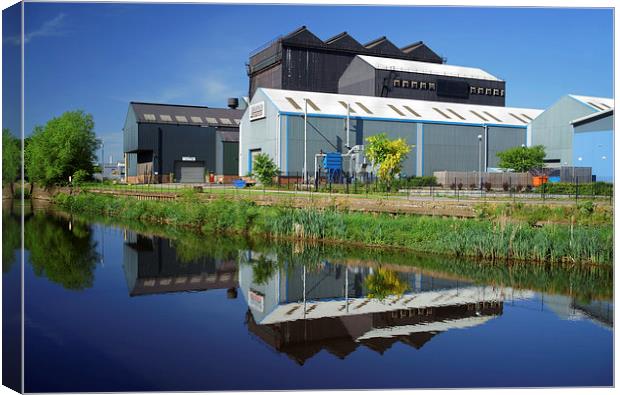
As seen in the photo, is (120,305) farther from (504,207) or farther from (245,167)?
(245,167)

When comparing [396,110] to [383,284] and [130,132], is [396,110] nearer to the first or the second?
[130,132]

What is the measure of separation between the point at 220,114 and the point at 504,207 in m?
44.3

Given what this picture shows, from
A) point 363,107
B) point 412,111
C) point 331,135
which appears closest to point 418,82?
point 412,111

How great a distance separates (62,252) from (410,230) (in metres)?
11.9

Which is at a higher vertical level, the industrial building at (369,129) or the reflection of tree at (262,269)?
the industrial building at (369,129)

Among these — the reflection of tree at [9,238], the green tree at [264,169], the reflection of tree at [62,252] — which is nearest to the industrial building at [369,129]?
the green tree at [264,169]

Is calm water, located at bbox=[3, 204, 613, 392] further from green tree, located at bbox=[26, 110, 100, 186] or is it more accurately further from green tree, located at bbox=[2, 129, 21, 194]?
green tree, located at bbox=[26, 110, 100, 186]

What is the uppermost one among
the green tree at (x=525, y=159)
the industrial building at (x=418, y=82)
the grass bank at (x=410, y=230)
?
the industrial building at (x=418, y=82)

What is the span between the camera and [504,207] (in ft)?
68.8

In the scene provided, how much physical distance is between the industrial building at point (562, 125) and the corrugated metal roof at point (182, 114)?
91.2 ft

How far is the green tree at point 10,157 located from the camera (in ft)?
19.6

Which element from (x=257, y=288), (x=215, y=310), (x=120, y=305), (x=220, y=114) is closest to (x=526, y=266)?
(x=257, y=288)

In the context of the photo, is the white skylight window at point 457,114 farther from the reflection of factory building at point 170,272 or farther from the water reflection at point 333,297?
the reflection of factory building at point 170,272

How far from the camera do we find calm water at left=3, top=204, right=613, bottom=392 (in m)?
8.36
